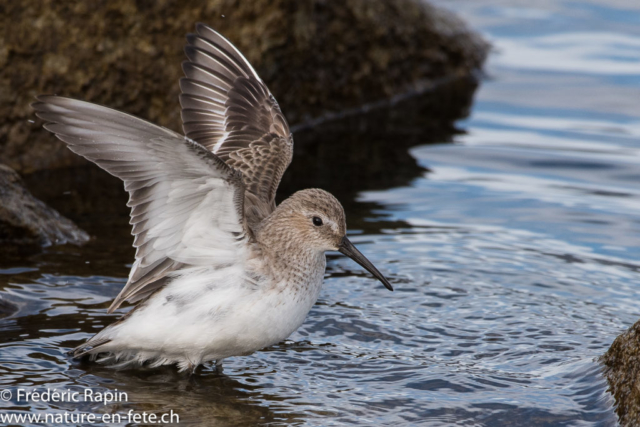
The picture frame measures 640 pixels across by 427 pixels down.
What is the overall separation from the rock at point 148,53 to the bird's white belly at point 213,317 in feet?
14.5

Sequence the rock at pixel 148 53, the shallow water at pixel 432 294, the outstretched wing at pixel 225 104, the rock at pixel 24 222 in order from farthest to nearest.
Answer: the rock at pixel 148 53, the rock at pixel 24 222, the outstretched wing at pixel 225 104, the shallow water at pixel 432 294

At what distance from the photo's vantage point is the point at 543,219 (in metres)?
8.86

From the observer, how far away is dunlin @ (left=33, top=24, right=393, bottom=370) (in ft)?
16.2

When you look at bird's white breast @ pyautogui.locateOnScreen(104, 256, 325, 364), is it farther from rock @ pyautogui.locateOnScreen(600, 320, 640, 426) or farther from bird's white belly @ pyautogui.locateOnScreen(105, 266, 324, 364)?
rock @ pyautogui.locateOnScreen(600, 320, 640, 426)

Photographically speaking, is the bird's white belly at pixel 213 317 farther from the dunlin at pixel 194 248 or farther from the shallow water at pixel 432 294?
the shallow water at pixel 432 294

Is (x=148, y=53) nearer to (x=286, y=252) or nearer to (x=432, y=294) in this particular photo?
(x=432, y=294)

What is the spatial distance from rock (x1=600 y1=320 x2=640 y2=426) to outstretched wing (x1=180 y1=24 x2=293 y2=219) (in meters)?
2.82

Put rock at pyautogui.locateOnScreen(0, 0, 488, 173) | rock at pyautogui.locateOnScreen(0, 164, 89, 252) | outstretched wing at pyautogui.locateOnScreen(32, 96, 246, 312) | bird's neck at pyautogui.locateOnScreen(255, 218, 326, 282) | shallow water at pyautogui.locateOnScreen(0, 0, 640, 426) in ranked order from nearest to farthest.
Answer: outstretched wing at pyautogui.locateOnScreen(32, 96, 246, 312)
shallow water at pyautogui.locateOnScreen(0, 0, 640, 426)
bird's neck at pyautogui.locateOnScreen(255, 218, 326, 282)
rock at pyautogui.locateOnScreen(0, 164, 89, 252)
rock at pyautogui.locateOnScreen(0, 0, 488, 173)

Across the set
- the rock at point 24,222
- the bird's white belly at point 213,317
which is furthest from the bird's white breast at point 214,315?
the rock at point 24,222

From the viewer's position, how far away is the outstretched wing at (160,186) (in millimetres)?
4867

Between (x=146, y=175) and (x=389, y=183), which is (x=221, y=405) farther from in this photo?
(x=389, y=183)

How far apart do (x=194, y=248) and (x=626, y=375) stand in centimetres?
263

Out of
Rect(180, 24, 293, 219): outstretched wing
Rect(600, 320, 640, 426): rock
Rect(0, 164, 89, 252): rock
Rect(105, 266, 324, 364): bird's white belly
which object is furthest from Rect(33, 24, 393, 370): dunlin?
Rect(0, 164, 89, 252): rock

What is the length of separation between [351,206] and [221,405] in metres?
3.99
